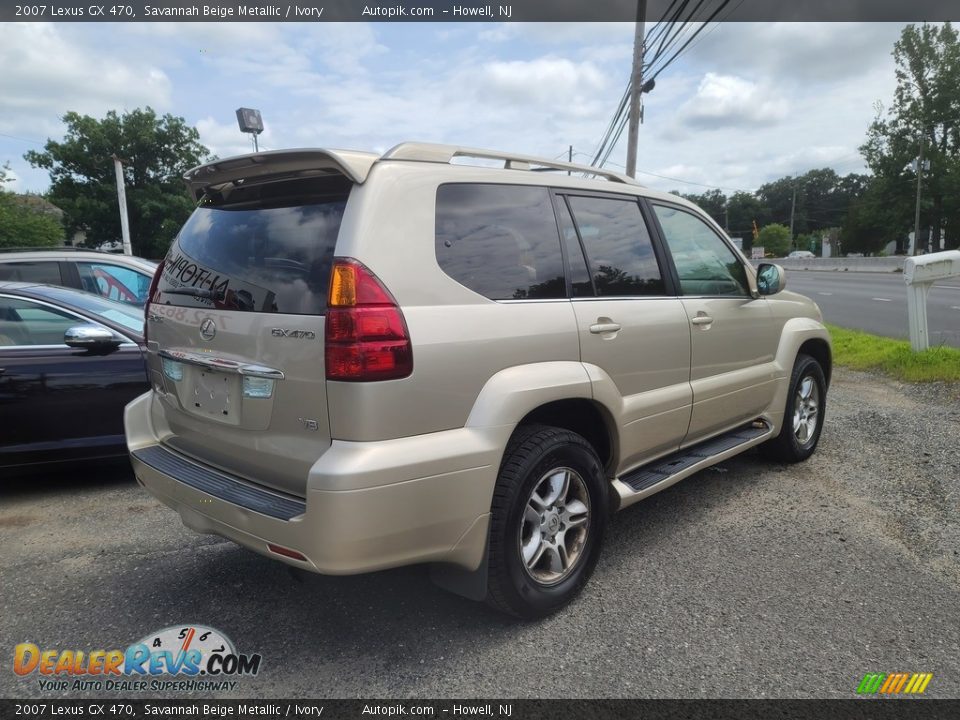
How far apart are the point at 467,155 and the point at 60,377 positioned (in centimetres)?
320

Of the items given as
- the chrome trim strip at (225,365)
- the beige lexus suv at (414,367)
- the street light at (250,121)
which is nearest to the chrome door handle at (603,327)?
the beige lexus suv at (414,367)

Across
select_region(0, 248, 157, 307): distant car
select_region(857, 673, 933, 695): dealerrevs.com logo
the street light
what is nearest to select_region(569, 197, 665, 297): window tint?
select_region(857, 673, 933, 695): dealerrevs.com logo

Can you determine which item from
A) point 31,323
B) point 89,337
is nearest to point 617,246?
point 89,337

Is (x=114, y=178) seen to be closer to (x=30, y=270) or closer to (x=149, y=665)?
(x=30, y=270)

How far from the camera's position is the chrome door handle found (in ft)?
9.45

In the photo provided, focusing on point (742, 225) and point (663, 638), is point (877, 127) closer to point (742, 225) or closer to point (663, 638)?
point (742, 225)

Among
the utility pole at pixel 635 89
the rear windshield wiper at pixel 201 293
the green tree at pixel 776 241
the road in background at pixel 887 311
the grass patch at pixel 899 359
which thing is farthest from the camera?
the green tree at pixel 776 241

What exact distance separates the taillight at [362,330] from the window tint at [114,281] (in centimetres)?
435

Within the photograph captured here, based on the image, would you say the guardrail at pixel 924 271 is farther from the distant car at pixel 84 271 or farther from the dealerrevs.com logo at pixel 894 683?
the distant car at pixel 84 271

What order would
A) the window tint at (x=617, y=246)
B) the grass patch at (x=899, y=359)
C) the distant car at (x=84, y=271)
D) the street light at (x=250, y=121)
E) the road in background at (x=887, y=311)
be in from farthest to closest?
the street light at (x=250, y=121) → the road in background at (x=887, y=311) → the grass patch at (x=899, y=359) → the distant car at (x=84, y=271) → the window tint at (x=617, y=246)

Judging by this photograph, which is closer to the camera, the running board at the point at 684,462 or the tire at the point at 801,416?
the running board at the point at 684,462

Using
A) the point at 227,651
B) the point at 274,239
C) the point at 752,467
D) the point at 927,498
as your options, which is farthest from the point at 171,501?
the point at 927,498

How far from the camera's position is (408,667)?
7.90ft

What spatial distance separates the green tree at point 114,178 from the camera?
3603 centimetres
